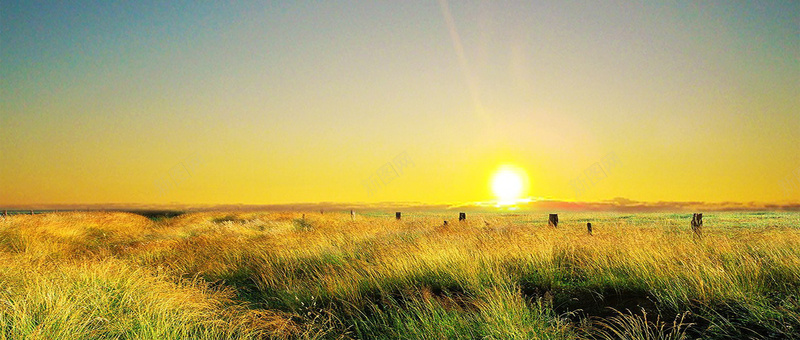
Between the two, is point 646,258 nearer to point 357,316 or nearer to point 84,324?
point 357,316

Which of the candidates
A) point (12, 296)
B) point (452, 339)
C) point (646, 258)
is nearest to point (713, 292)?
point (646, 258)

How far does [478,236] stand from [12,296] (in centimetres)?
819

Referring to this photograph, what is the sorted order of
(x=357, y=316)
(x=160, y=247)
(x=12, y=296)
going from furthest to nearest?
(x=160, y=247) → (x=357, y=316) → (x=12, y=296)

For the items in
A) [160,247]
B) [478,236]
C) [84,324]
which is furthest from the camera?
[160,247]

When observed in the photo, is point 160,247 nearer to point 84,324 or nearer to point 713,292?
point 84,324

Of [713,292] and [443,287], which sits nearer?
[713,292]

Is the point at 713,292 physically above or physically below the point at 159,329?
above

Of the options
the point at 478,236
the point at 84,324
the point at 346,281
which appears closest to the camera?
the point at 84,324

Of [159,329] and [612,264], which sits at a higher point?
[612,264]

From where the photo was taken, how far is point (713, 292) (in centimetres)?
531

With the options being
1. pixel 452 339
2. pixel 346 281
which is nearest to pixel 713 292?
pixel 452 339

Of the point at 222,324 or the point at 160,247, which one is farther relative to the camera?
the point at 160,247

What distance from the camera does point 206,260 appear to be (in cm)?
1074

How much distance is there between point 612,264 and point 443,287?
2.57 meters
